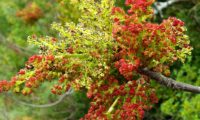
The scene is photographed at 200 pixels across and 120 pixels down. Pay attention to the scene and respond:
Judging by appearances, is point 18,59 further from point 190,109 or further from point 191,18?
point 190,109

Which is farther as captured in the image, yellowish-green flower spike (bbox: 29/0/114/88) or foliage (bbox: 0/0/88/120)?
foliage (bbox: 0/0/88/120)

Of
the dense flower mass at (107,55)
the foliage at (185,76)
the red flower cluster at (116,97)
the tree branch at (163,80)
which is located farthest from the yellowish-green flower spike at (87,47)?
the foliage at (185,76)

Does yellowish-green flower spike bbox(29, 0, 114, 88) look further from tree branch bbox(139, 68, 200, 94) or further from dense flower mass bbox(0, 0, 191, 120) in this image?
tree branch bbox(139, 68, 200, 94)

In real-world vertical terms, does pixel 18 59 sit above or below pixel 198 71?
above

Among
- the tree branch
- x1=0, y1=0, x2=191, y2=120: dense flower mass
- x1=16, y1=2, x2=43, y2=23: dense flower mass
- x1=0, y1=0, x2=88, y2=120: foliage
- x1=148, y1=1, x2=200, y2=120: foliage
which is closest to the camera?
x1=0, y1=0, x2=191, y2=120: dense flower mass

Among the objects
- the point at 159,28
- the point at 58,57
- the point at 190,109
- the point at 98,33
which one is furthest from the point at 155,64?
the point at 190,109

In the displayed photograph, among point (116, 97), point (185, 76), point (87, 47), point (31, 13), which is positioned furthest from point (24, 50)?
point (87, 47)

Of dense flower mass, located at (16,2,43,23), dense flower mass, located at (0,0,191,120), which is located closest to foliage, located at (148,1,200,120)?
dense flower mass, located at (0,0,191,120)

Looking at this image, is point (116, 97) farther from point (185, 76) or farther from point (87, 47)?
point (185, 76)
